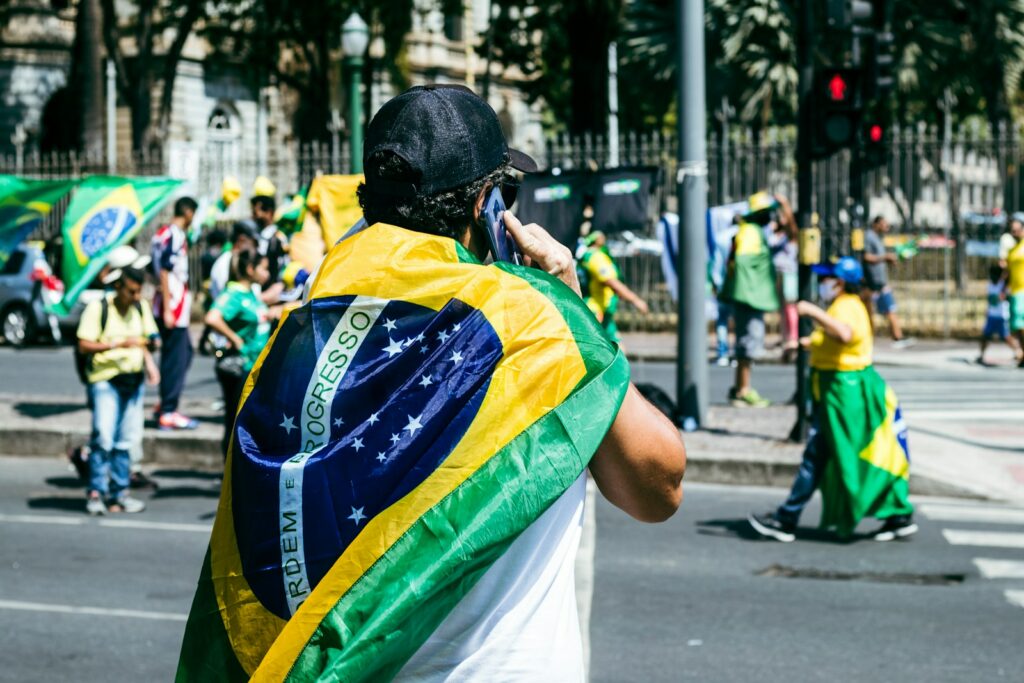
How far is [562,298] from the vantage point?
216 cm

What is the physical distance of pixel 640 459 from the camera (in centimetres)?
217

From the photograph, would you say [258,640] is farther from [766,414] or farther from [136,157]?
[136,157]

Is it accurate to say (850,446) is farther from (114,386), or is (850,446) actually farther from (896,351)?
(896,351)

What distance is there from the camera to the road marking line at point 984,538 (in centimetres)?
844

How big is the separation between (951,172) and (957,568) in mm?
12544

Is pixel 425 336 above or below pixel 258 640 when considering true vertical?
above

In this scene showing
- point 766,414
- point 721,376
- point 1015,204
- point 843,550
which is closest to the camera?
point 843,550

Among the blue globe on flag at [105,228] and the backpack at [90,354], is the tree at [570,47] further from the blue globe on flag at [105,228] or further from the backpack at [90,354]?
the backpack at [90,354]

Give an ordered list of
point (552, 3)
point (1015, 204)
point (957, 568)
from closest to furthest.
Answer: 1. point (957, 568)
2. point (1015, 204)
3. point (552, 3)

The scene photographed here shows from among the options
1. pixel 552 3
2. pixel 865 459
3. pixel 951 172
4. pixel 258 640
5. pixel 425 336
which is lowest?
pixel 865 459

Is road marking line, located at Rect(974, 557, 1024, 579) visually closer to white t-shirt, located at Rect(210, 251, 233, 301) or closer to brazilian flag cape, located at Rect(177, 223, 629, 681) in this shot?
brazilian flag cape, located at Rect(177, 223, 629, 681)

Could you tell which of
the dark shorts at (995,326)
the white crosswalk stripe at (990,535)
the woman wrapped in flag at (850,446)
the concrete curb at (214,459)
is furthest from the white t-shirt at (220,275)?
the dark shorts at (995,326)

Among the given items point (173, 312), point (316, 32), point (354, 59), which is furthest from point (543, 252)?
point (316, 32)

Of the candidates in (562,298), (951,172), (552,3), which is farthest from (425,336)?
(552,3)
